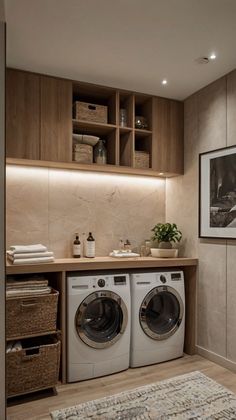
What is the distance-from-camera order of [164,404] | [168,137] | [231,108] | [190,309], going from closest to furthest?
[164,404] < [231,108] < [190,309] < [168,137]

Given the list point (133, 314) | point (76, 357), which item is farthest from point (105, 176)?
point (76, 357)

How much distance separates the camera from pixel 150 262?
9.70 feet

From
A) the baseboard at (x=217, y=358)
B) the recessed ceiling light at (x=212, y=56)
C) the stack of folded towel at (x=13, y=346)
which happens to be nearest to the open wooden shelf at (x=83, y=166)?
the recessed ceiling light at (x=212, y=56)

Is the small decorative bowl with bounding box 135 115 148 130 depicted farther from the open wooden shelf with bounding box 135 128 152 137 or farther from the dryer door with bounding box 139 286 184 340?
the dryer door with bounding box 139 286 184 340

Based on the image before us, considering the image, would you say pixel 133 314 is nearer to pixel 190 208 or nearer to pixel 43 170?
pixel 190 208

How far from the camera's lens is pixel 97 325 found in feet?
9.26

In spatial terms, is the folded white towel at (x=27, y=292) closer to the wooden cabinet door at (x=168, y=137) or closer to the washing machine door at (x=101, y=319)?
the washing machine door at (x=101, y=319)

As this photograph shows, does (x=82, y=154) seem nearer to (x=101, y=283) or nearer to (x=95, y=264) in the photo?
(x=95, y=264)

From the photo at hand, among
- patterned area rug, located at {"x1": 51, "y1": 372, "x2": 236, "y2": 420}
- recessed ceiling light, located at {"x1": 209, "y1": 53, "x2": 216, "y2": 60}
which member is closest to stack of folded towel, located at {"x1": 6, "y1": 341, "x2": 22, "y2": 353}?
patterned area rug, located at {"x1": 51, "y1": 372, "x2": 236, "y2": 420}

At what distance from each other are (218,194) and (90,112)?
4.80ft

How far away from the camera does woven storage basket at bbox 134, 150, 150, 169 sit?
321 centimetres

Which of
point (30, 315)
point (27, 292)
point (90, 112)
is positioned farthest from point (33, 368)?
point (90, 112)

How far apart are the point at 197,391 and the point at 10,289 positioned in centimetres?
165

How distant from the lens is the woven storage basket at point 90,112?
2971mm
